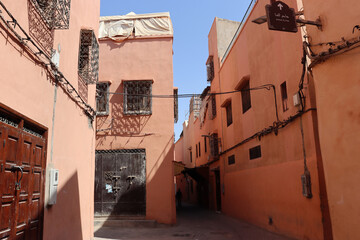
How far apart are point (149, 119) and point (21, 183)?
27.4 feet

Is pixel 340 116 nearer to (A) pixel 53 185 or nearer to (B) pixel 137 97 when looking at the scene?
(A) pixel 53 185

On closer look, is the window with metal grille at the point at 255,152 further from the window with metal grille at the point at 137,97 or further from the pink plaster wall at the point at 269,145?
the window with metal grille at the point at 137,97

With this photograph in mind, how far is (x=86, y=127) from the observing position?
30.0ft

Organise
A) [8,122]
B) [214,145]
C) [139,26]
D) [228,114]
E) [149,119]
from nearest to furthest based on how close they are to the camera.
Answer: [8,122] < [149,119] < [139,26] < [228,114] < [214,145]

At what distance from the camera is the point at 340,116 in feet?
20.2

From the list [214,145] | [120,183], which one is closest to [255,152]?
[120,183]

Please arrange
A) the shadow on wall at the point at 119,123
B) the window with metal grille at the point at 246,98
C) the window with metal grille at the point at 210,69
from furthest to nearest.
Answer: the window with metal grille at the point at 210,69, the window with metal grille at the point at 246,98, the shadow on wall at the point at 119,123

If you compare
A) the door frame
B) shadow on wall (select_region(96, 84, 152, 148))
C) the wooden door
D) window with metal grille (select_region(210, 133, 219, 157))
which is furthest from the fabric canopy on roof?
the wooden door

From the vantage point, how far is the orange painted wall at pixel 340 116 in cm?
580

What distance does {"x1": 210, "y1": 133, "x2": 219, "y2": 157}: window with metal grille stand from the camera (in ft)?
64.5

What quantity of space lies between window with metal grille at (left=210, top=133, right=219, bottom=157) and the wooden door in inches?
570

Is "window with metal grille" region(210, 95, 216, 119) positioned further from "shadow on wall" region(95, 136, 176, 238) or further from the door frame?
the door frame

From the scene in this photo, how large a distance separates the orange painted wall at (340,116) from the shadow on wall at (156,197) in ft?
23.6

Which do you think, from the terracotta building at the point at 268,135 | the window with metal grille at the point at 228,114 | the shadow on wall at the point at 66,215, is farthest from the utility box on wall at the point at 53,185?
the window with metal grille at the point at 228,114
